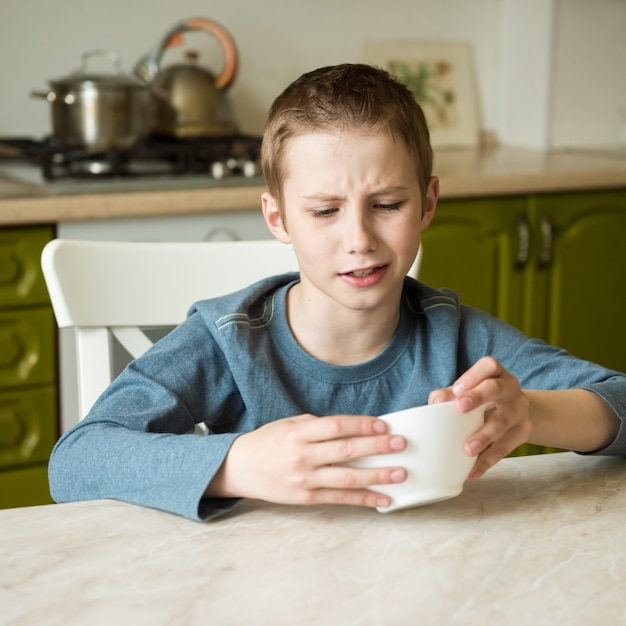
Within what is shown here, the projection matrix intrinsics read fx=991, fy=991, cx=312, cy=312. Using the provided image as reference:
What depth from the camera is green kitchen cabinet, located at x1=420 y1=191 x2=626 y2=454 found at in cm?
234

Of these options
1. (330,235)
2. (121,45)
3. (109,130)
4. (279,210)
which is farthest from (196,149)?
(330,235)

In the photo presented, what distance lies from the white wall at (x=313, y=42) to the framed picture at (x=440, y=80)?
0.04 meters

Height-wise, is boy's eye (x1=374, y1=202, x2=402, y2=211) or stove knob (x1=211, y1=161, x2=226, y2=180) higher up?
boy's eye (x1=374, y1=202, x2=402, y2=211)

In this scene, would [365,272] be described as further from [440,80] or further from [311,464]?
[440,80]

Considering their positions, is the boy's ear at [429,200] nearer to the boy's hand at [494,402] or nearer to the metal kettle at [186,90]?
the boy's hand at [494,402]

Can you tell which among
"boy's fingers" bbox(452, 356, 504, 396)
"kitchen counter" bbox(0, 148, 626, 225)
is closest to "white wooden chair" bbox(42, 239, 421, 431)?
"boy's fingers" bbox(452, 356, 504, 396)

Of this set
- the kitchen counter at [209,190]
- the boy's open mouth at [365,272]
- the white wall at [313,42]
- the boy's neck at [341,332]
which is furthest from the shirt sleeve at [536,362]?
the white wall at [313,42]

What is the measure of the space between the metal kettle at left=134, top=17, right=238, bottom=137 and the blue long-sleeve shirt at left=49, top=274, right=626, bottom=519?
1.26 meters

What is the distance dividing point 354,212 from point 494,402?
0.24 m

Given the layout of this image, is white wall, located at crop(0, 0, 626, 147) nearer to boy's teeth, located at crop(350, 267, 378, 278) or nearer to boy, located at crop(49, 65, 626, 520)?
boy, located at crop(49, 65, 626, 520)

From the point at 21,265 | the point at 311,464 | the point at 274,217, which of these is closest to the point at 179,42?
the point at 21,265

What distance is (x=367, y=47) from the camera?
284 cm

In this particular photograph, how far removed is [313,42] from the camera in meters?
2.77

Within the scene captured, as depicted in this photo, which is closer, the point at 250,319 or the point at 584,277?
the point at 250,319
